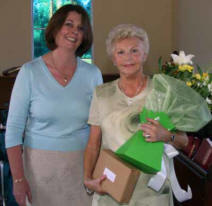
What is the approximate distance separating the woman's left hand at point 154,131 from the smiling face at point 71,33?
2.15 ft

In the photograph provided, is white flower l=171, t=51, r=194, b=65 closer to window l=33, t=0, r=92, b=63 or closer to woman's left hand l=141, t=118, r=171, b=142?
woman's left hand l=141, t=118, r=171, b=142

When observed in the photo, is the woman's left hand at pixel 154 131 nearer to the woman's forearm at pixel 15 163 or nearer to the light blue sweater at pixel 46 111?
the light blue sweater at pixel 46 111

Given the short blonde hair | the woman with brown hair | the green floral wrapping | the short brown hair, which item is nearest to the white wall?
the short brown hair

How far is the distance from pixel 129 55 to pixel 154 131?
348 mm

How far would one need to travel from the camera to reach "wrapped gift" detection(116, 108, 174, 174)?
1200 mm

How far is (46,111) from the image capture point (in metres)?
1.59

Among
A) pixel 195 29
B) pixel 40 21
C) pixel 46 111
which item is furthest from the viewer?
pixel 40 21

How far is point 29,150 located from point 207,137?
4.01 feet

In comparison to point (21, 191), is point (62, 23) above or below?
above

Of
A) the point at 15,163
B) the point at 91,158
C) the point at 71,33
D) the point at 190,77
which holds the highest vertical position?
the point at 71,33

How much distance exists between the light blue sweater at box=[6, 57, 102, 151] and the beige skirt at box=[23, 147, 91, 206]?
0.14ft

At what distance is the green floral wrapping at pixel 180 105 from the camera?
122 centimetres

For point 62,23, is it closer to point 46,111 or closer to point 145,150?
point 46,111

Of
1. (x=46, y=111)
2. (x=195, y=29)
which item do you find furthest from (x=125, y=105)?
(x=195, y=29)
